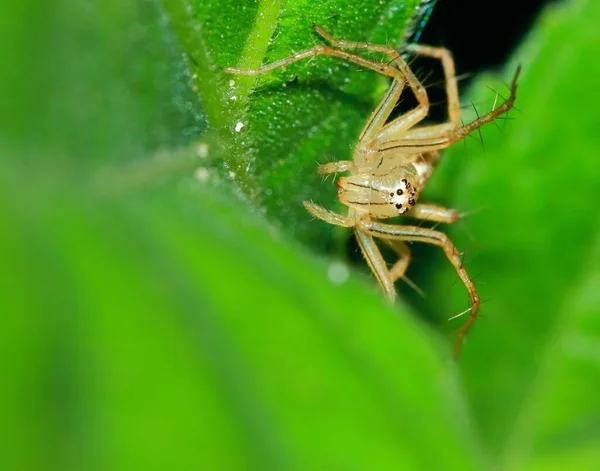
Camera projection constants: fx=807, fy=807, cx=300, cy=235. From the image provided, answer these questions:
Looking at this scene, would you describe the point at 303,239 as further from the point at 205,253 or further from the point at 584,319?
the point at 205,253

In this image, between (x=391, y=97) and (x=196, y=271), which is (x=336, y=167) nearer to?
(x=391, y=97)

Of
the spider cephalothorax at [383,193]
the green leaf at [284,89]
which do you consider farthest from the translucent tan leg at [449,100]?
the green leaf at [284,89]

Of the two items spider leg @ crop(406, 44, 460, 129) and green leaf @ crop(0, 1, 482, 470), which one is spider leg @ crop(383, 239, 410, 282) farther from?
green leaf @ crop(0, 1, 482, 470)

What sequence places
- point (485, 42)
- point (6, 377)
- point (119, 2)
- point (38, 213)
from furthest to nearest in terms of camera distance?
point (485, 42)
point (119, 2)
point (38, 213)
point (6, 377)

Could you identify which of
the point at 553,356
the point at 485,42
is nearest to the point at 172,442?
the point at 553,356

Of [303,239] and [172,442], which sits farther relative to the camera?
[303,239]

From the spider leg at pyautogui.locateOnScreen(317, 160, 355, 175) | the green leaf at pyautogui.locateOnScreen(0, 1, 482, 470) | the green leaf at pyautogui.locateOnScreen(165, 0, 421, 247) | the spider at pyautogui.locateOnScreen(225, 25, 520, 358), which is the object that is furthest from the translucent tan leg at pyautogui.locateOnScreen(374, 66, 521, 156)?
the green leaf at pyautogui.locateOnScreen(0, 1, 482, 470)
